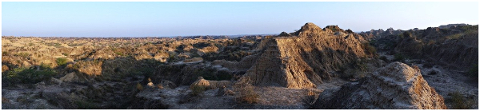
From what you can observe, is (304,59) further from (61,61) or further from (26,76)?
(61,61)

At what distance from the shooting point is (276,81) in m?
19.0

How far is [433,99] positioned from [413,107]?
1.27 metres

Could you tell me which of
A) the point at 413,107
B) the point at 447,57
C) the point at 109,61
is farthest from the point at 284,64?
the point at 109,61

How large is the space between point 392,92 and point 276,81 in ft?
30.9

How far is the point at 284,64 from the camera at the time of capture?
19531mm

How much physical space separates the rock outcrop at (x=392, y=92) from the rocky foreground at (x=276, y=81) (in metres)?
0.03

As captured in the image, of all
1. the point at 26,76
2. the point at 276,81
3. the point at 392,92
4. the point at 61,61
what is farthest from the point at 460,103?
the point at 61,61

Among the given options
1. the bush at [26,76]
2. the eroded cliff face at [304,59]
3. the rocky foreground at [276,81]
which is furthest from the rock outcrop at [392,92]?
the bush at [26,76]

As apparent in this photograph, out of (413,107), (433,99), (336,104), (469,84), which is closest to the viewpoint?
(413,107)

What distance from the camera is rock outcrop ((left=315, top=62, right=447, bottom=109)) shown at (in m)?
9.41

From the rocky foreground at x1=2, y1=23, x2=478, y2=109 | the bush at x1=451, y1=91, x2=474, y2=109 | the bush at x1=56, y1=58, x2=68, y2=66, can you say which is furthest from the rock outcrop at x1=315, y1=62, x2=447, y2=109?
the bush at x1=56, y1=58, x2=68, y2=66

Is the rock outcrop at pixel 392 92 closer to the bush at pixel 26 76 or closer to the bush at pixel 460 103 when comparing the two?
the bush at pixel 460 103

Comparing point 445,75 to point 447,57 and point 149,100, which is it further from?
point 149,100

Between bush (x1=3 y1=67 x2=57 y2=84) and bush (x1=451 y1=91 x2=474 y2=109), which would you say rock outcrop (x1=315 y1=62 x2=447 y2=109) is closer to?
bush (x1=451 y1=91 x2=474 y2=109)
